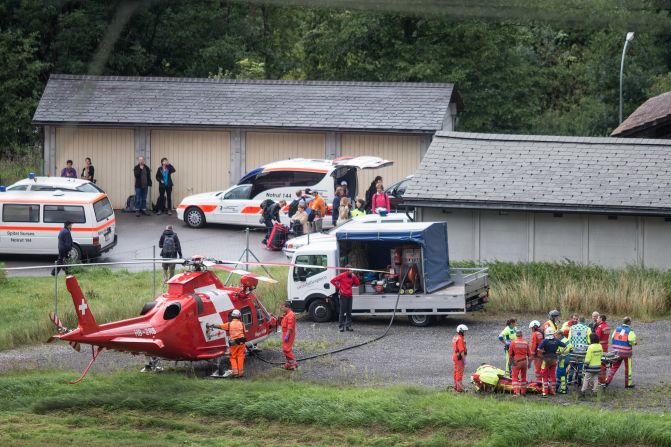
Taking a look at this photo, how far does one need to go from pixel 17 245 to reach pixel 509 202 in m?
14.2

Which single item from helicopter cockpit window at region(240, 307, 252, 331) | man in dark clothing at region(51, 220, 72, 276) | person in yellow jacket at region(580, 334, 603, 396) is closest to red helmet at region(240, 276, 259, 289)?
helicopter cockpit window at region(240, 307, 252, 331)

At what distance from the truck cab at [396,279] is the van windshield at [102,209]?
7386 millimetres

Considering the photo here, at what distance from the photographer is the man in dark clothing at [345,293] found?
23.9 m

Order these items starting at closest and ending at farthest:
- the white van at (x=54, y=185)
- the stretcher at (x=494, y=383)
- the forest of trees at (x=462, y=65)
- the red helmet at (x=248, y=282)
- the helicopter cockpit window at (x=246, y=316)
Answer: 1. the stretcher at (x=494, y=383)
2. the red helmet at (x=248, y=282)
3. the helicopter cockpit window at (x=246, y=316)
4. the white van at (x=54, y=185)
5. the forest of trees at (x=462, y=65)

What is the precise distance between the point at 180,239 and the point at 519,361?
664 inches

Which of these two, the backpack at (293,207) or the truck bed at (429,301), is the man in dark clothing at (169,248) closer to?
the backpack at (293,207)

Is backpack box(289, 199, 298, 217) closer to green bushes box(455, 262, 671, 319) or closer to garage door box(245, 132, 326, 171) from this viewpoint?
garage door box(245, 132, 326, 171)

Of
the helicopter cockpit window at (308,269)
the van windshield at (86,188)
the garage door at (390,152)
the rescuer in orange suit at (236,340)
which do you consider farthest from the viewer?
the garage door at (390,152)

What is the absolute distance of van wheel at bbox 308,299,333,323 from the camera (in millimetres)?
25391

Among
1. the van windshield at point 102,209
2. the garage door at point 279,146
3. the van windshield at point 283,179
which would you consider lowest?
the van windshield at point 102,209

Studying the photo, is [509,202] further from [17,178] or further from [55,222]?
[17,178]

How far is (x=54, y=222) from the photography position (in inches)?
1196

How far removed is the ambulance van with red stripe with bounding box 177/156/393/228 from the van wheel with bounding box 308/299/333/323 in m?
8.51

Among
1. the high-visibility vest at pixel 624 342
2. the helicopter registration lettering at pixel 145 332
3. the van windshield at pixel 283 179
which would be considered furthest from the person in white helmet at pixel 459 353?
the van windshield at pixel 283 179
